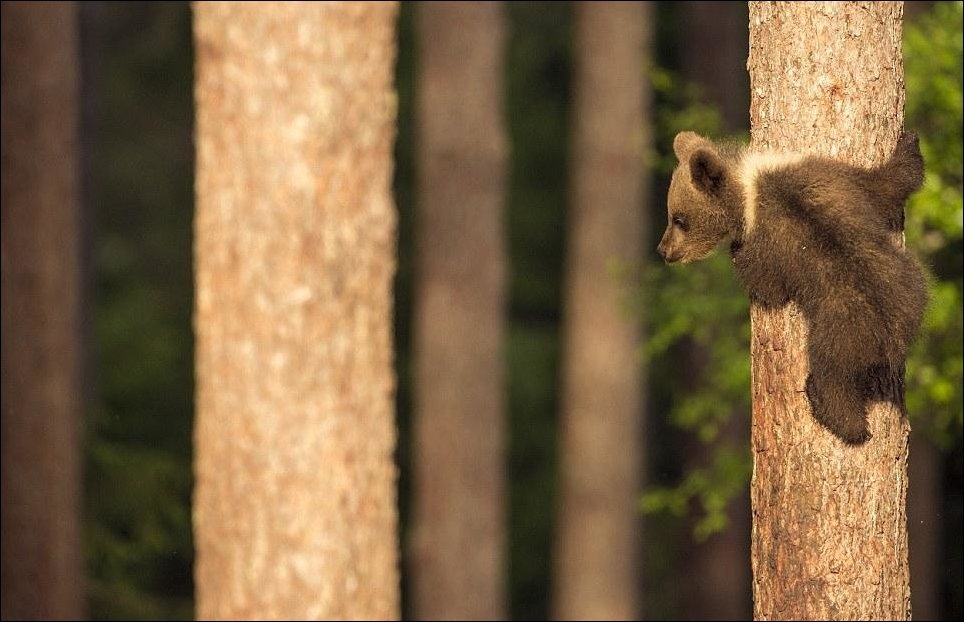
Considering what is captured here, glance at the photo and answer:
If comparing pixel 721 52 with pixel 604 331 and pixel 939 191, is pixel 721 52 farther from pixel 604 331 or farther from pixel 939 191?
pixel 939 191

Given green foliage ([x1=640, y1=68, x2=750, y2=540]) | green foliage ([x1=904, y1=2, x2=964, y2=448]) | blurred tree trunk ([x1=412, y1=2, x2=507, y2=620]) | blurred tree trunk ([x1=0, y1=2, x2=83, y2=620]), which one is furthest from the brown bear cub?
blurred tree trunk ([x1=412, y1=2, x2=507, y2=620])

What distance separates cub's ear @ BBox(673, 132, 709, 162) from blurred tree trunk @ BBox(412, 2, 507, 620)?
23.1 ft

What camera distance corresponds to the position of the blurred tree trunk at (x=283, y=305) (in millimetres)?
8102

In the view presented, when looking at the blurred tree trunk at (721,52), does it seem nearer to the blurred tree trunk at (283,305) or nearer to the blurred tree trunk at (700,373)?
the blurred tree trunk at (700,373)

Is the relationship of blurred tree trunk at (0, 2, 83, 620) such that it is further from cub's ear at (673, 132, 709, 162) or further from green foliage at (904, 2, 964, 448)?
green foliage at (904, 2, 964, 448)

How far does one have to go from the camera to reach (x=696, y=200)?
6398mm

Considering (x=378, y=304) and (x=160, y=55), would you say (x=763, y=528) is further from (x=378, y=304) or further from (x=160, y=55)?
(x=160, y=55)

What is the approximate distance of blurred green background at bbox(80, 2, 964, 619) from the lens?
32.0 feet

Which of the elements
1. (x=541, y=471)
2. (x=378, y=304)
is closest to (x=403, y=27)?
(x=541, y=471)

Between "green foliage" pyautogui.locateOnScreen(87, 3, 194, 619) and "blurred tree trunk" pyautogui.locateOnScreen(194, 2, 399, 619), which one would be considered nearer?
"blurred tree trunk" pyautogui.locateOnScreen(194, 2, 399, 619)

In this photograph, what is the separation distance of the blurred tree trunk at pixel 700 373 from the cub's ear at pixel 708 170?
9.56 metres

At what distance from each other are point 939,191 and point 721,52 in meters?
7.49

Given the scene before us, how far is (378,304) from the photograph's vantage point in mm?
8383

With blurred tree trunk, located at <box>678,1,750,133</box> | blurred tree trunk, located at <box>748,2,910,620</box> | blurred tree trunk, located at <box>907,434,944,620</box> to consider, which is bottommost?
blurred tree trunk, located at <box>907,434,944,620</box>
